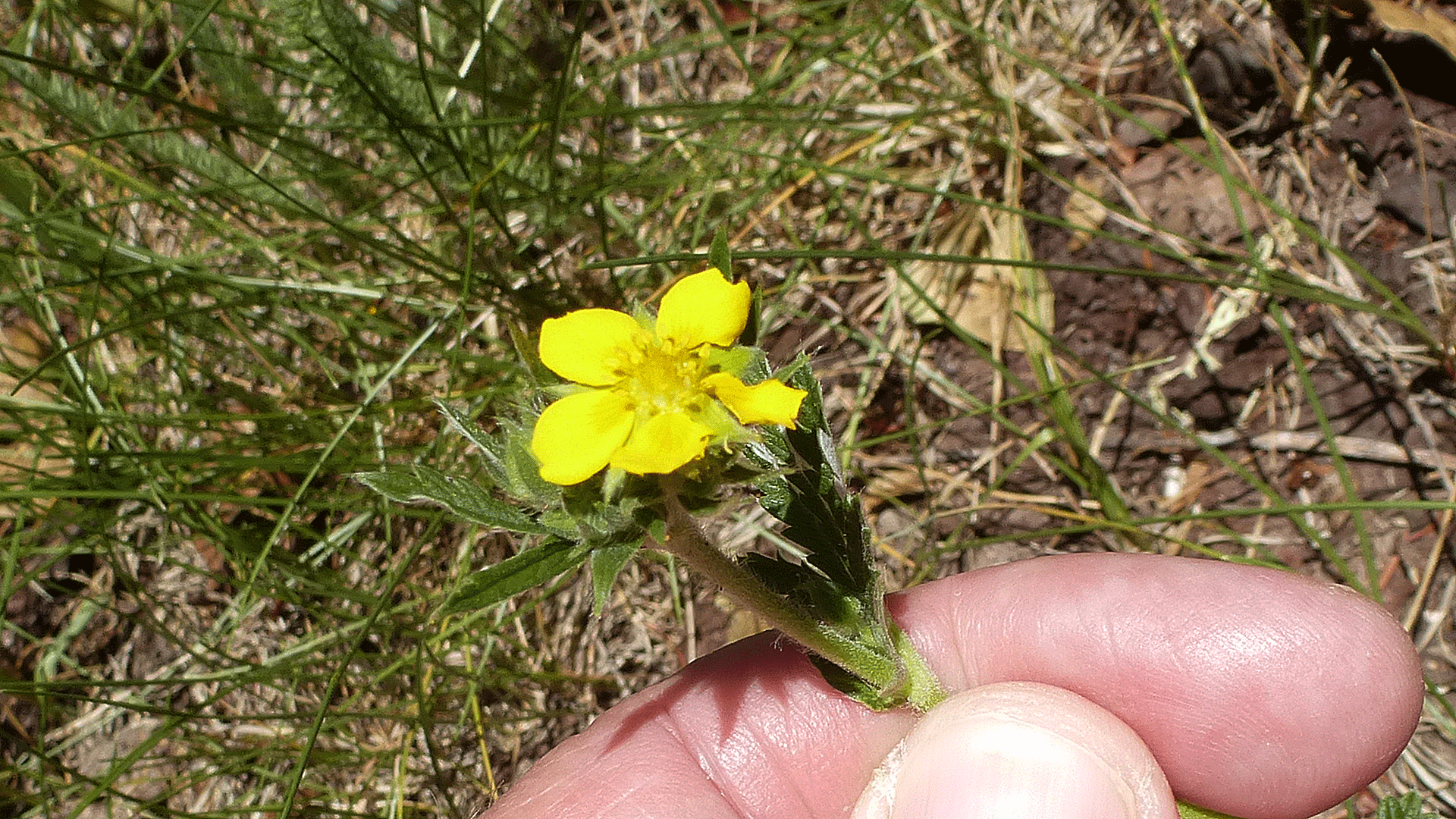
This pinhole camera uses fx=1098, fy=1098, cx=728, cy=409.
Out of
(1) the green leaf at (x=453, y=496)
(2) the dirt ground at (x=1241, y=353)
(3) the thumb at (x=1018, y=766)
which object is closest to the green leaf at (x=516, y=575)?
(1) the green leaf at (x=453, y=496)

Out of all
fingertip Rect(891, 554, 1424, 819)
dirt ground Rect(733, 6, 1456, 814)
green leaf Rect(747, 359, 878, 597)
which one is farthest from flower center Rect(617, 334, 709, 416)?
dirt ground Rect(733, 6, 1456, 814)

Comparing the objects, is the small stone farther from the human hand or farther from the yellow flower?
the yellow flower

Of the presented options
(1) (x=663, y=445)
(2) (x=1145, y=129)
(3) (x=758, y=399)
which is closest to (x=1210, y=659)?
(3) (x=758, y=399)

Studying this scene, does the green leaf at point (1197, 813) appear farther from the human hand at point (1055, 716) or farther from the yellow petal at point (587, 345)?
the yellow petal at point (587, 345)

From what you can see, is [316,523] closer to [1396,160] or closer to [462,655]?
[462,655]

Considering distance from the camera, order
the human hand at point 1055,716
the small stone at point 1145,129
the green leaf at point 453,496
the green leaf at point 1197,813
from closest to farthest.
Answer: the green leaf at point 453,496 → the human hand at point 1055,716 → the green leaf at point 1197,813 → the small stone at point 1145,129

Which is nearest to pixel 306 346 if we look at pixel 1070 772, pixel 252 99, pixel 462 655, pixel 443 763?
pixel 252 99

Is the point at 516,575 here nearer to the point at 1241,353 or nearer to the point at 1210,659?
the point at 1210,659
